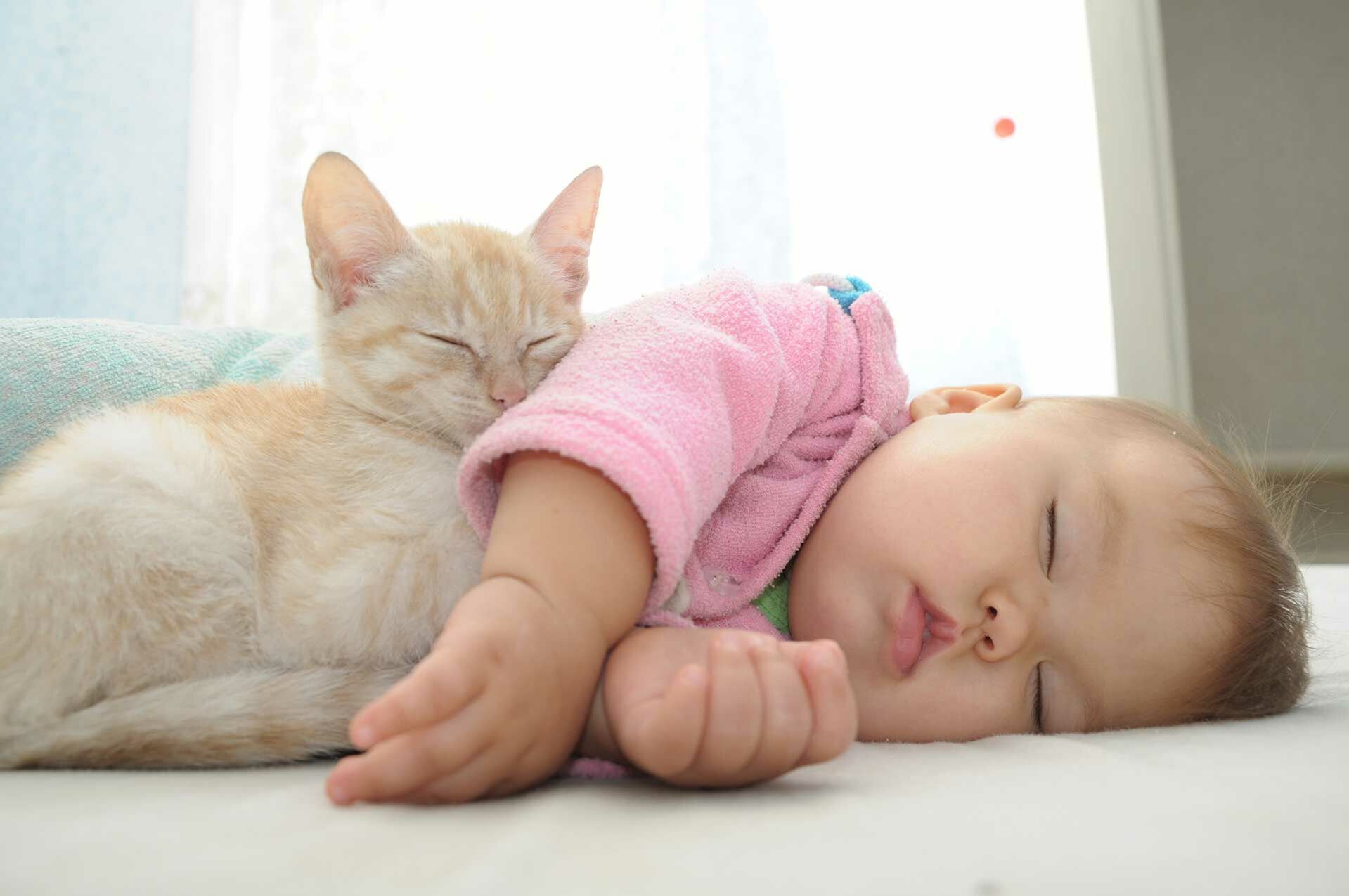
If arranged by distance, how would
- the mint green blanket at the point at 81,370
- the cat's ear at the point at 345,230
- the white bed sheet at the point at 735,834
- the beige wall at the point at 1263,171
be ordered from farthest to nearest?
the beige wall at the point at 1263,171
the mint green blanket at the point at 81,370
the cat's ear at the point at 345,230
the white bed sheet at the point at 735,834

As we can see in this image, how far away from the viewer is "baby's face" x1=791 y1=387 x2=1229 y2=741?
83 centimetres

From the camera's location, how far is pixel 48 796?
578 millimetres

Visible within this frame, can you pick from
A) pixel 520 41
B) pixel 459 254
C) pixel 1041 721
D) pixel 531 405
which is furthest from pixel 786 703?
pixel 520 41

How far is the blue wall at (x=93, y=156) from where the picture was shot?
279 centimetres

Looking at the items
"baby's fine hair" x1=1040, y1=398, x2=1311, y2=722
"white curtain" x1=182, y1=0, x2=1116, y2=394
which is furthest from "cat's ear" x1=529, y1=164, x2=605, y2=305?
"white curtain" x1=182, y1=0, x2=1116, y2=394

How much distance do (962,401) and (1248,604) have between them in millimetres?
385

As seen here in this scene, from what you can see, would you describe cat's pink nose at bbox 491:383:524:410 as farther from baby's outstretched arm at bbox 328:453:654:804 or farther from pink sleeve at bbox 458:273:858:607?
baby's outstretched arm at bbox 328:453:654:804

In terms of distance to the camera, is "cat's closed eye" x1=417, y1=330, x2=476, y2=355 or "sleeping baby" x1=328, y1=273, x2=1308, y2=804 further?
"cat's closed eye" x1=417, y1=330, x2=476, y2=355

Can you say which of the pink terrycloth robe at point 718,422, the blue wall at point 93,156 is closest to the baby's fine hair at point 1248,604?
the pink terrycloth robe at point 718,422

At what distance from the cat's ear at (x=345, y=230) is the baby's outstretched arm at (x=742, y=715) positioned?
586 mm

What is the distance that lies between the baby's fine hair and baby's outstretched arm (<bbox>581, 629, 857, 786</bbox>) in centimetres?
49

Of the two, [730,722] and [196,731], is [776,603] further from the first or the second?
[196,731]

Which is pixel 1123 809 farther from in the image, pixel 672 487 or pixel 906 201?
pixel 906 201

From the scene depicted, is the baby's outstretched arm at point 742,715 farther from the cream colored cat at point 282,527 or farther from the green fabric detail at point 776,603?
the green fabric detail at point 776,603
